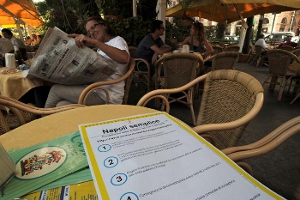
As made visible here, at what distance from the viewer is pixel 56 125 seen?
78 cm

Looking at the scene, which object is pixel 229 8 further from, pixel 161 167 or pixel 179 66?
pixel 161 167

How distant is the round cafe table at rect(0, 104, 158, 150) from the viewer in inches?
26.6

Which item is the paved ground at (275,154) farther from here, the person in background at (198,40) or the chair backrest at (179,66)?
the person in background at (198,40)

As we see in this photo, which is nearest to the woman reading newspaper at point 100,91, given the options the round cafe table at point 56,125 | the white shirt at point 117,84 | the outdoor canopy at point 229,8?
the white shirt at point 117,84

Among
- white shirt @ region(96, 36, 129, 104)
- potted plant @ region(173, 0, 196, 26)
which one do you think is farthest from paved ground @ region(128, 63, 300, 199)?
potted plant @ region(173, 0, 196, 26)

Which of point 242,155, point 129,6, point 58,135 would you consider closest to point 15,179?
point 58,135

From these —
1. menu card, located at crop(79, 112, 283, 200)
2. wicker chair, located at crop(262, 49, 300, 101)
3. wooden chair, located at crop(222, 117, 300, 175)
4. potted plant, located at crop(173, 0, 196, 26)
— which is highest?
potted plant, located at crop(173, 0, 196, 26)

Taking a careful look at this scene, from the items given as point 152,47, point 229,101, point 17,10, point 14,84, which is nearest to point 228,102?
point 229,101

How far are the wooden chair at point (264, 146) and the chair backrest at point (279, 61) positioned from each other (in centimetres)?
332

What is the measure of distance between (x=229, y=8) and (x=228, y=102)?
6933mm

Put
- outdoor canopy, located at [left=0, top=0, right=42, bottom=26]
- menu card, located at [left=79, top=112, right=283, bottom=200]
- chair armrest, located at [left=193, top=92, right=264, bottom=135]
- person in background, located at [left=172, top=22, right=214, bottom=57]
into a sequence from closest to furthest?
menu card, located at [left=79, top=112, right=283, bottom=200], chair armrest, located at [left=193, top=92, right=264, bottom=135], person in background, located at [left=172, top=22, right=214, bottom=57], outdoor canopy, located at [left=0, top=0, right=42, bottom=26]

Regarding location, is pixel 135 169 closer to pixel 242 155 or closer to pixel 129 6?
pixel 242 155

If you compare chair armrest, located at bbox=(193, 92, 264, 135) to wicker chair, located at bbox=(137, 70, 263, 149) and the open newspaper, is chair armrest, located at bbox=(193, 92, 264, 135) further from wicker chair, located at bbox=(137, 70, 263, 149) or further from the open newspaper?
the open newspaper

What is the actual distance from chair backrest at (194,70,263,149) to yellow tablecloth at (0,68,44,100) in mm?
1449
